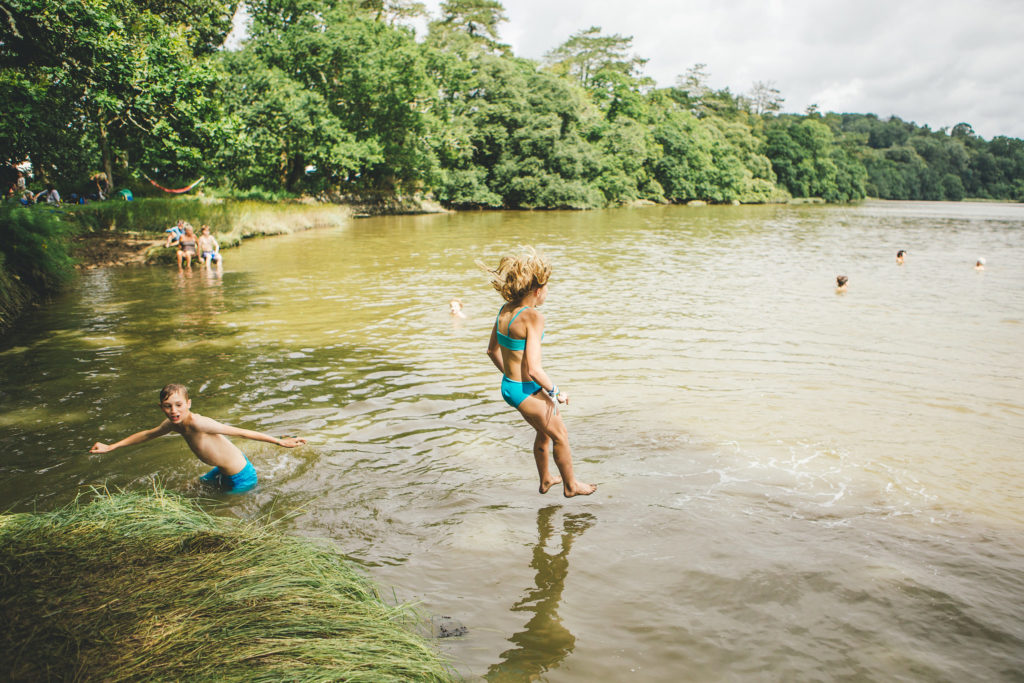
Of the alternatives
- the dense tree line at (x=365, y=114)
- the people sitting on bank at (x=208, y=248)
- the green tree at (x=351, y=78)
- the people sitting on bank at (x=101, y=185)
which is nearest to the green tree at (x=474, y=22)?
the dense tree line at (x=365, y=114)

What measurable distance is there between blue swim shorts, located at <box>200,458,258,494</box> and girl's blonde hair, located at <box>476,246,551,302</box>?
9.74 feet

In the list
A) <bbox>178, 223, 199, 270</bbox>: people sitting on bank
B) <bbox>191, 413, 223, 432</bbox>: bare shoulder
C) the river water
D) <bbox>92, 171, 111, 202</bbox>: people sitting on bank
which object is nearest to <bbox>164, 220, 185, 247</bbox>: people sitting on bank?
<bbox>178, 223, 199, 270</bbox>: people sitting on bank

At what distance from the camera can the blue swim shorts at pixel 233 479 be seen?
596cm

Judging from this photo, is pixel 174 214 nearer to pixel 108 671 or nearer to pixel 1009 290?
pixel 108 671

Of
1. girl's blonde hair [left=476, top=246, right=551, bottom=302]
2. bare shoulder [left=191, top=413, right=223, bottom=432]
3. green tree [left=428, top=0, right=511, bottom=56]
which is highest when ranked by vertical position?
green tree [left=428, top=0, right=511, bottom=56]

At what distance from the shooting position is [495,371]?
1015cm

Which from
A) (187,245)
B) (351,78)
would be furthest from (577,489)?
(351,78)

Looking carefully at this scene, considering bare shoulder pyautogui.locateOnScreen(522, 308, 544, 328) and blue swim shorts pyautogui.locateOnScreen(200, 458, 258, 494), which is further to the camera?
blue swim shorts pyautogui.locateOnScreen(200, 458, 258, 494)

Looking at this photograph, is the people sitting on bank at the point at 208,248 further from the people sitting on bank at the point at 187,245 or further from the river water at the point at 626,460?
the river water at the point at 626,460

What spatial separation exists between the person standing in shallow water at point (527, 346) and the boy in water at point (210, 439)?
6.19 feet

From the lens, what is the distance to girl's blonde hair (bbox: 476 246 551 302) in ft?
16.5

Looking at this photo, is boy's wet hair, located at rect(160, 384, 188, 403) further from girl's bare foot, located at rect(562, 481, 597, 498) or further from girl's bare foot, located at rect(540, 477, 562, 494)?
girl's bare foot, located at rect(562, 481, 597, 498)

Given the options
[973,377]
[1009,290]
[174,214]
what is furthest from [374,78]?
[973,377]

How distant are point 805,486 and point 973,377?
585 cm
